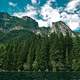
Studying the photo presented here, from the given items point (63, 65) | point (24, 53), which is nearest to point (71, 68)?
point (63, 65)

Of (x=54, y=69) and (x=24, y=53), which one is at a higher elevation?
(x=24, y=53)

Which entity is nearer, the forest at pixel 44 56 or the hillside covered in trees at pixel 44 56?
the forest at pixel 44 56

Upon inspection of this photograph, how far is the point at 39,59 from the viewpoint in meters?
166

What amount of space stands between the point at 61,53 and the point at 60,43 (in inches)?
345

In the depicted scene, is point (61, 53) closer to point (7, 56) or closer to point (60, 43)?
point (60, 43)

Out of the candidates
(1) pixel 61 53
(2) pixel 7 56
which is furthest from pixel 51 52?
(2) pixel 7 56

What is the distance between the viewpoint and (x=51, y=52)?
171 m

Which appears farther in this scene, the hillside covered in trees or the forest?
the hillside covered in trees

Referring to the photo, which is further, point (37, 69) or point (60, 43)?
point (60, 43)

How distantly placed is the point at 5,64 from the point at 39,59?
2309cm

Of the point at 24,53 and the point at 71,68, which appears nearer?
the point at 71,68

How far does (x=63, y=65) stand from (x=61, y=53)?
10.6m

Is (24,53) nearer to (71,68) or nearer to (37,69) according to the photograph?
(37,69)

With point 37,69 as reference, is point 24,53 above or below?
above
